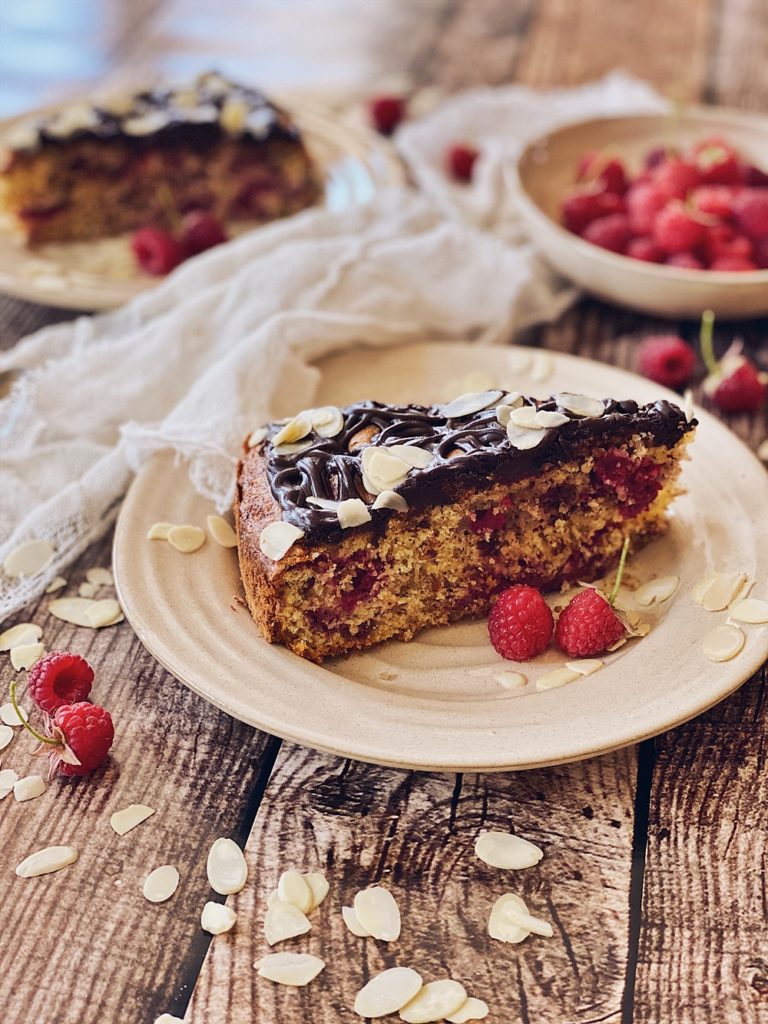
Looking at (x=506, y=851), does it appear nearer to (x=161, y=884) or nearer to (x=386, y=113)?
(x=161, y=884)

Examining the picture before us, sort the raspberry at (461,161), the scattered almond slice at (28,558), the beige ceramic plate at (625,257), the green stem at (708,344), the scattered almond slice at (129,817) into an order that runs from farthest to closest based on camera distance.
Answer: the raspberry at (461,161)
the beige ceramic plate at (625,257)
the green stem at (708,344)
the scattered almond slice at (28,558)
the scattered almond slice at (129,817)

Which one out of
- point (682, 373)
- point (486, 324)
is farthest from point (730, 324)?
point (486, 324)

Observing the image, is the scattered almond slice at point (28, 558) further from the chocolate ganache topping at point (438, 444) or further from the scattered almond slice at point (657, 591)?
the scattered almond slice at point (657, 591)

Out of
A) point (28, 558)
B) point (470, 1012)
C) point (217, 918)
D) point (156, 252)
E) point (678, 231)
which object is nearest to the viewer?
point (470, 1012)

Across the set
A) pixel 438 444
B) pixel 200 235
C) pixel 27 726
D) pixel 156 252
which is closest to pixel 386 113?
pixel 200 235

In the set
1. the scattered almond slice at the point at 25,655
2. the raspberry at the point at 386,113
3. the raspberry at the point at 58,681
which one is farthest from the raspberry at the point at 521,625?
the raspberry at the point at 386,113

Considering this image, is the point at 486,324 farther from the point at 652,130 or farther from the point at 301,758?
the point at 301,758
